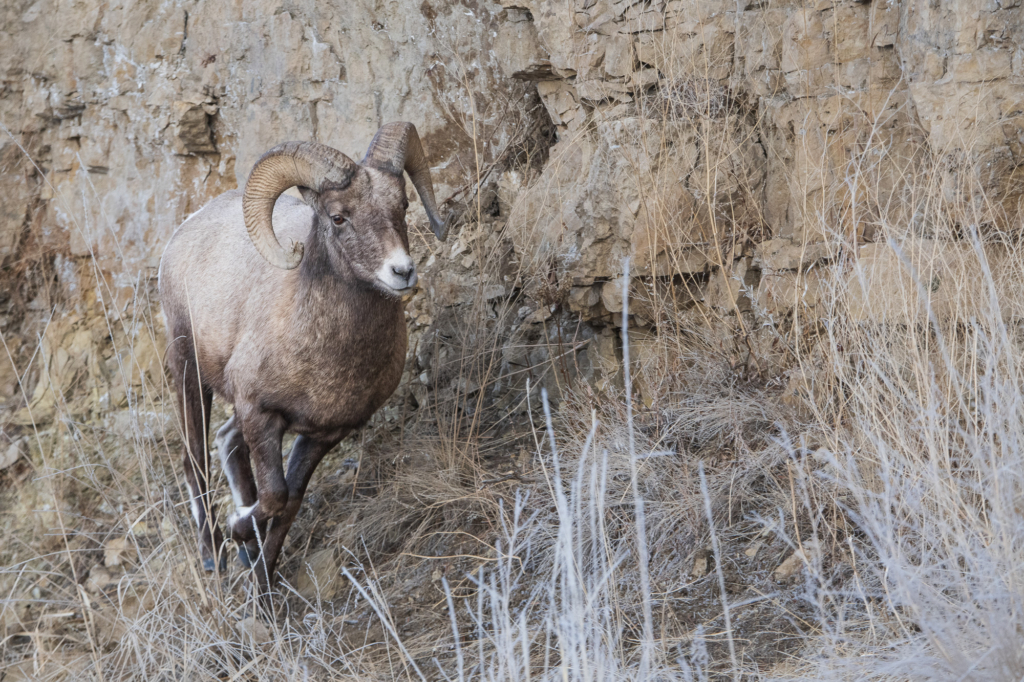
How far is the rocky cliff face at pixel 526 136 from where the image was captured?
416cm

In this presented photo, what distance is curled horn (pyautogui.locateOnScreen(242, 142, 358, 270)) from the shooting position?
3875mm

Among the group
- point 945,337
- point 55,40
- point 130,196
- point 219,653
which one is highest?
point 55,40

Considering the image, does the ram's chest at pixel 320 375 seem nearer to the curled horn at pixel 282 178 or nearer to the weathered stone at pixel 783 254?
the curled horn at pixel 282 178

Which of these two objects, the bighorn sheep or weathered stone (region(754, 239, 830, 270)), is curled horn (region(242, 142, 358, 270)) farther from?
weathered stone (region(754, 239, 830, 270))

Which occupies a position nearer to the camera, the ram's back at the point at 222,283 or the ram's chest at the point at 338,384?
the ram's chest at the point at 338,384

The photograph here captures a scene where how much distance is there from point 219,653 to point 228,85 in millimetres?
4402

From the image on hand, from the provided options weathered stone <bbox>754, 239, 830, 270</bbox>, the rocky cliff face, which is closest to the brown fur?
the rocky cliff face

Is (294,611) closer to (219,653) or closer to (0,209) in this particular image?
(219,653)

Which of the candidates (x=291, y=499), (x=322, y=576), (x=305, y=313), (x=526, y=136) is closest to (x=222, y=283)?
(x=305, y=313)

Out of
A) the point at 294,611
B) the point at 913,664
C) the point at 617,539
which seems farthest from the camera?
the point at 294,611

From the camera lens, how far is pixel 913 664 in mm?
2365

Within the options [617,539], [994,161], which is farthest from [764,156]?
[617,539]

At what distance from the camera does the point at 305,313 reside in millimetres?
4090

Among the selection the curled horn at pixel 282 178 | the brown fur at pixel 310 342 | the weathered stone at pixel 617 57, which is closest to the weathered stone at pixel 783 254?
the weathered stone at pixel 617 57
